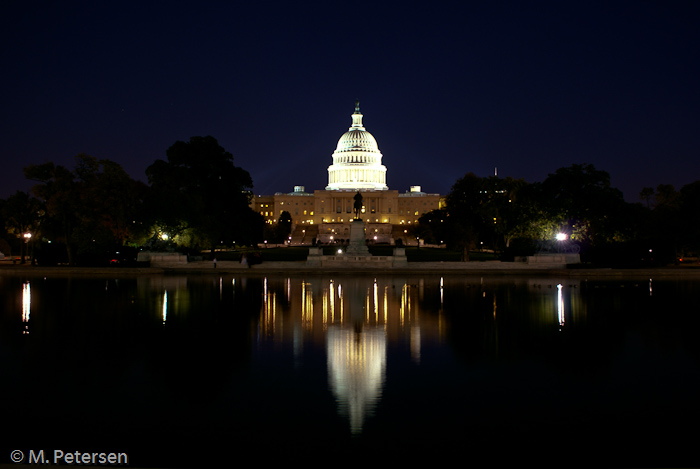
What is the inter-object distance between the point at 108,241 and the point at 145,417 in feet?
116

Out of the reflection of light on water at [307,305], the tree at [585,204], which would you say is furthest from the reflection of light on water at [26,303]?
the tree at [585,204]

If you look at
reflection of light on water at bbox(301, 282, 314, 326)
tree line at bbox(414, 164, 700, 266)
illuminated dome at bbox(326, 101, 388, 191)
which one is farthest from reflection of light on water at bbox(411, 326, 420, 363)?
illuminated dome at bbox(326, 101, 388, 191)

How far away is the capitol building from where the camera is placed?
153375 mm

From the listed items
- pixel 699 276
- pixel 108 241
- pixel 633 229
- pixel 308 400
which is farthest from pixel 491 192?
pixel 308 400

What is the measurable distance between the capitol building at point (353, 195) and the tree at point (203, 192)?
91.3 metres

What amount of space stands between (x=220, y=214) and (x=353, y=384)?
44468 millimetres

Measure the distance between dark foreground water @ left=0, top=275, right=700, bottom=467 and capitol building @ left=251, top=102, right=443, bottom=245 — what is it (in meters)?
129

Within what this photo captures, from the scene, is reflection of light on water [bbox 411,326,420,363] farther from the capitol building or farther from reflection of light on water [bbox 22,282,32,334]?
the capitol building

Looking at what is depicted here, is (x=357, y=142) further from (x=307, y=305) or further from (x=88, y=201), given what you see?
(x=307, y=305)

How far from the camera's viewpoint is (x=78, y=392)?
33.0 feet

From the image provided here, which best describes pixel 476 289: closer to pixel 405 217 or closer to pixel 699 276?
pixel 699 276

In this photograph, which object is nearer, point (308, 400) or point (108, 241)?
point (308, 400)

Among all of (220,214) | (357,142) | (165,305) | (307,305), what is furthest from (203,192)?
(357,142)

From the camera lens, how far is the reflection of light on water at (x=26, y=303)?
16578 mm
